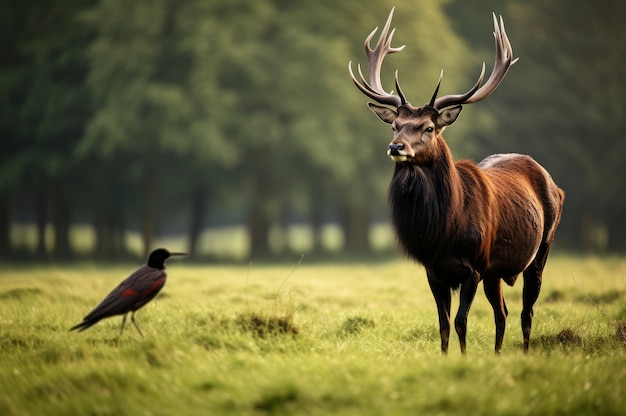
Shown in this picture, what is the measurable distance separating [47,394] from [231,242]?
4828 centimetres

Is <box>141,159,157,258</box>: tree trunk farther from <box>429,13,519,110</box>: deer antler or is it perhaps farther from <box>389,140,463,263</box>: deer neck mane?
<box>389,140,463,263</box>: deer neck mane

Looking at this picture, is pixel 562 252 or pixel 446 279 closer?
pixel 446 279

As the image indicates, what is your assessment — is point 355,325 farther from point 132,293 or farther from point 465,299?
point 132,293

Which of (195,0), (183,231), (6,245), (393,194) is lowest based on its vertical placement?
(183,231)

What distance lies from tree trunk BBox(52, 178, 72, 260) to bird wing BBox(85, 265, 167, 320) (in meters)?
24.0

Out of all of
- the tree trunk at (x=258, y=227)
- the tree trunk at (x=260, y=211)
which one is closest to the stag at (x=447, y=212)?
the tree trunk at (x=260, y=211)

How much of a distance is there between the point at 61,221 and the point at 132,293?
2494cm

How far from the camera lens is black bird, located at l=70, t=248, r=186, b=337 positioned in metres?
8.02

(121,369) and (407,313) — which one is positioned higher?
(121,369)

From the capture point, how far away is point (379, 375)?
721 cm

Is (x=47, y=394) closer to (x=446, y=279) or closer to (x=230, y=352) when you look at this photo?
(x=230, y=352)

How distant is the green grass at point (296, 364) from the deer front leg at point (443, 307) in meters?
0.33

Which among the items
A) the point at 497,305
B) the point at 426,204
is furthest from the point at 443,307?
the point at 426,204

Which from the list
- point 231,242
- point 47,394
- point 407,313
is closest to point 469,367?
point 47,394
